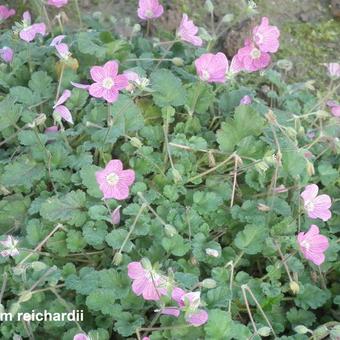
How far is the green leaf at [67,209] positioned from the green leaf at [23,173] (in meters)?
0.08

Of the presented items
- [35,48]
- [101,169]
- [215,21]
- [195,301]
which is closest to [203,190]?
[101,169]

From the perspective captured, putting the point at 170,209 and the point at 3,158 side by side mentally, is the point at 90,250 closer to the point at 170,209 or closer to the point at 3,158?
the point at 170,209

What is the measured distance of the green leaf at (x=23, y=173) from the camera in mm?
1589

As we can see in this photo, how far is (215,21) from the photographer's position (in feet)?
7.88

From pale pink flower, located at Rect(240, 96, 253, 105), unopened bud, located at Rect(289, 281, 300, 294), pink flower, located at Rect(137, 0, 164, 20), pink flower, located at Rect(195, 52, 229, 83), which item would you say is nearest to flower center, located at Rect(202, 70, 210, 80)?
pink flower, located at Rect(195, 52, 229, 83)

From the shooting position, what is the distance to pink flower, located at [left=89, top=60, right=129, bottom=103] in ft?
5.27

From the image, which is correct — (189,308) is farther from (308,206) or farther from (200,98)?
(200,98)

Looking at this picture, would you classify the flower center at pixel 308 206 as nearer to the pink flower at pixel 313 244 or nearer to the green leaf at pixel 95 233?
the pink flower at pixel 313 244

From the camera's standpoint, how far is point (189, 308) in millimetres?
1306

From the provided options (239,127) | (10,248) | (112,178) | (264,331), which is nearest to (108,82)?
(112,178)

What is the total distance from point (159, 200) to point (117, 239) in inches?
6.1

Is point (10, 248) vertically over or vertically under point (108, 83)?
under

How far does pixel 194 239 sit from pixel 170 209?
93 mm

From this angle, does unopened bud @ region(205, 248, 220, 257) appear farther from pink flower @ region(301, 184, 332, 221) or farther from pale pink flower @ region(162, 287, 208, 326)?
pink flower @ region(301, 184, 332, 221)
